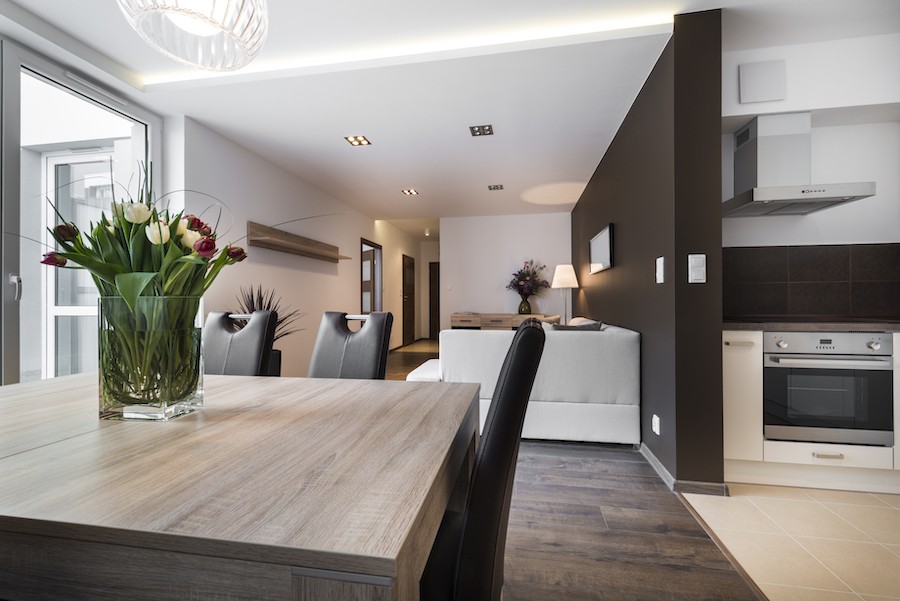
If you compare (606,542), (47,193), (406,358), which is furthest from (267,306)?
(606,542)

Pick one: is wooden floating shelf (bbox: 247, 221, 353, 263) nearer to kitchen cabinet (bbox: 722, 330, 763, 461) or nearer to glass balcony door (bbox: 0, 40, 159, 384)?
glass balcony door (bbox: 0, 40, 159, 384)

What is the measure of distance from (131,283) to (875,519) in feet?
10.0

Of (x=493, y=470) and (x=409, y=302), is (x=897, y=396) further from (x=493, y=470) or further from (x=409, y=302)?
(x=409, y=302)

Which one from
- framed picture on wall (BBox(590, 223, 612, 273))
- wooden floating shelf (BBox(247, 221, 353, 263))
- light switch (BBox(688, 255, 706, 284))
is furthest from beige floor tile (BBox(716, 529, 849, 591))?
wooden floating shelf (BBox(247, 221, 353, 263))

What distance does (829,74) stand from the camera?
2504 millimetres

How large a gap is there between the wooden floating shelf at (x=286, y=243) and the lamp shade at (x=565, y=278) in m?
3.19

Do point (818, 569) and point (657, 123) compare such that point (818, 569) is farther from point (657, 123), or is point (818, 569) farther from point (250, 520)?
point (657, 123)

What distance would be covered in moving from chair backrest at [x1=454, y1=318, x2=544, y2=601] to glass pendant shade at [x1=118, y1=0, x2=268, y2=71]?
1350 mm

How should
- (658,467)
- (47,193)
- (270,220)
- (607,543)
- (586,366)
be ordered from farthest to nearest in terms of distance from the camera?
(270,220) → (586,366) → (47,193) → (658,467) → (607,543)

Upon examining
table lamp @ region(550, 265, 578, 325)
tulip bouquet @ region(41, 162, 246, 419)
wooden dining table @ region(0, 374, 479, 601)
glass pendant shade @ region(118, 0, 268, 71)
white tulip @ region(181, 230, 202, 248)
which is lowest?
wooden dining table @ region(0, 374, 479, 601)

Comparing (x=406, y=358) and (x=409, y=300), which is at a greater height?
(x=409, y=300)

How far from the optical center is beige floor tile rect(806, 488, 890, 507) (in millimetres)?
2119

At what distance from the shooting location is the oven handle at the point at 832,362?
7.17 feet

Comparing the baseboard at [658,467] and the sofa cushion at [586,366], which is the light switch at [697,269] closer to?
the sofa cushion at [586,366]
